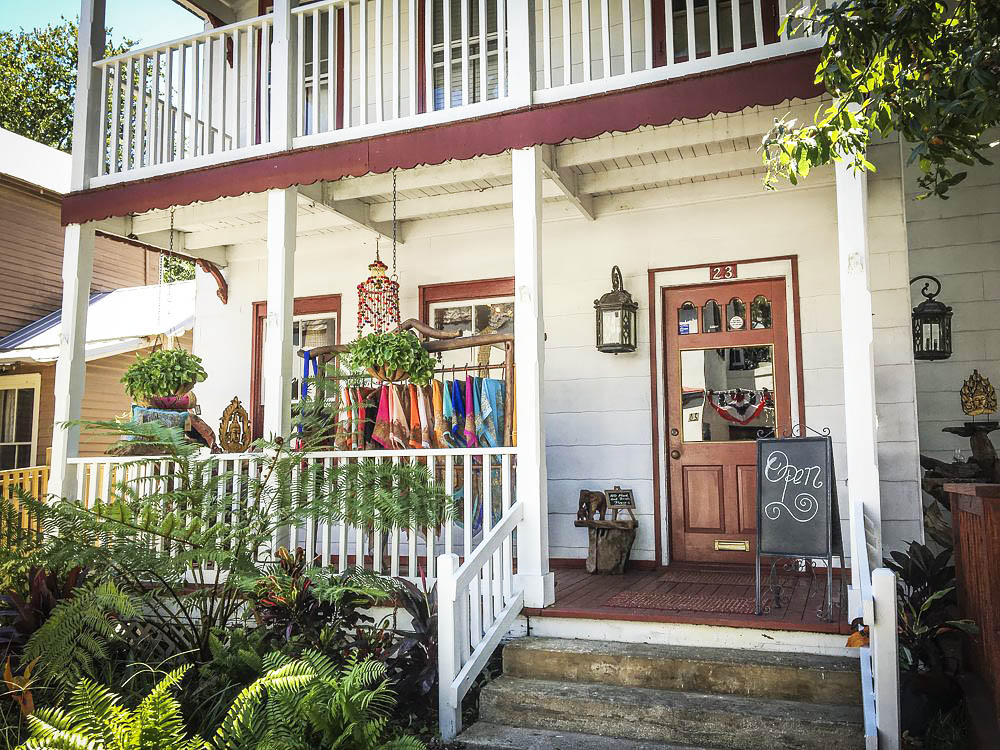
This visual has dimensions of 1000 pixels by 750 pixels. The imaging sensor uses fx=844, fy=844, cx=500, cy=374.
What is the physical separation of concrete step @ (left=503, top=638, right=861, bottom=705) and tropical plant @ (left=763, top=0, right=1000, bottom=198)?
87.6 inches

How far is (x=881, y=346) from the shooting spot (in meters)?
5.41

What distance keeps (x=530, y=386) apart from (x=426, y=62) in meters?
2.20

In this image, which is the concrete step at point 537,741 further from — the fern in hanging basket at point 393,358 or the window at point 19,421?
the window at point 19,421

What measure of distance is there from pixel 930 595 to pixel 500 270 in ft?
13.5

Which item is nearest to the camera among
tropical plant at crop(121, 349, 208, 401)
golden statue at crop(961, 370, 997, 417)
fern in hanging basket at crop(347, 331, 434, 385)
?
fern in hanging basket at crop(347, 331, 434, 385)

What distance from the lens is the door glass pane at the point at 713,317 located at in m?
6.36

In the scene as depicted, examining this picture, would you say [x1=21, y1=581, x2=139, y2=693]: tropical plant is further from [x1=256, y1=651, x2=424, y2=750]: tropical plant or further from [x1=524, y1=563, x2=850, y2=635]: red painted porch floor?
[x1=524, y1=563, x2=850, y2=635]: red painted porch floor

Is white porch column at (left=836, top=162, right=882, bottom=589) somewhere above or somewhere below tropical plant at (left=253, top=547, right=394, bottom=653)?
above

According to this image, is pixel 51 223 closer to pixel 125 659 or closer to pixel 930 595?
pixel 125 659

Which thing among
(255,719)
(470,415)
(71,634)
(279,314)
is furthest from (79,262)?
(255,719)

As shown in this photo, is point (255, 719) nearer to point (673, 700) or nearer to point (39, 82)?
point (673, 700)

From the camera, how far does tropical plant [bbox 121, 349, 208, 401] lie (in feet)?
18.9

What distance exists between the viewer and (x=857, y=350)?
4.30 metres

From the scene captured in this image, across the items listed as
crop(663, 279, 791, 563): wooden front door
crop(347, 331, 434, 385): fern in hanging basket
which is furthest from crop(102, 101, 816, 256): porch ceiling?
crop(347, 331, 434, 385): fern in hanging basket
